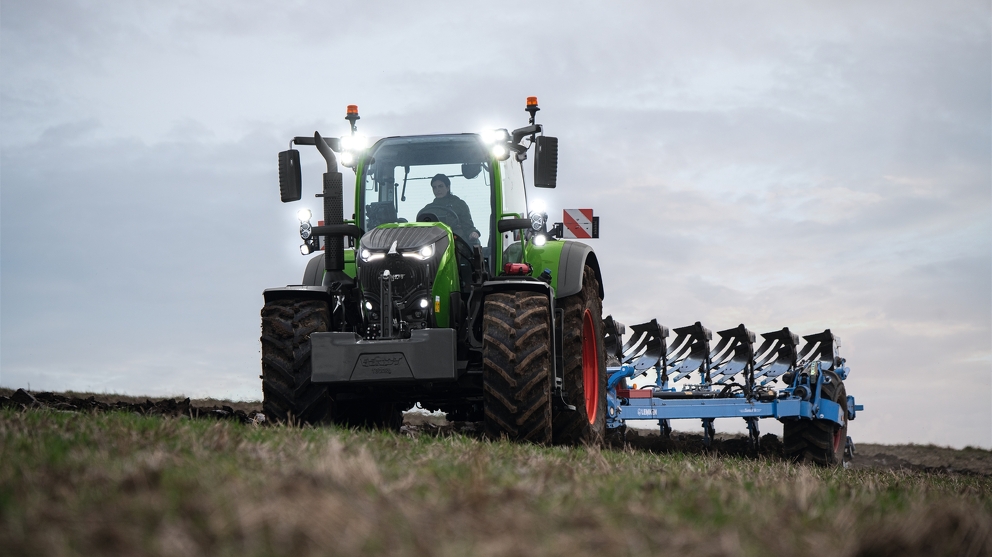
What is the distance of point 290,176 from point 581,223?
403cm

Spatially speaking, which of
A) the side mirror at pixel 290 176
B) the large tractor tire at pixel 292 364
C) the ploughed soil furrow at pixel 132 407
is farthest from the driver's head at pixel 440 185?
the ploughed soil furrow at pixel 132 407

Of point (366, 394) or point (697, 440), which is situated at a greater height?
point (366, 394)

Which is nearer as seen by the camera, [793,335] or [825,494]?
[825,494]

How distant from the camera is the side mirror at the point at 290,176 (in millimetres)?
8281

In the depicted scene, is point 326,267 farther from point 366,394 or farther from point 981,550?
point 981,550

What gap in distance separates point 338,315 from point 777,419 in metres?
7.06

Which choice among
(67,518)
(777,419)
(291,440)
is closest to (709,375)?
(777,419)

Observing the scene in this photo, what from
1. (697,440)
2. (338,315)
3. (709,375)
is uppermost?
(338,315)

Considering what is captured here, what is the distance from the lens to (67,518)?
9.37 feet

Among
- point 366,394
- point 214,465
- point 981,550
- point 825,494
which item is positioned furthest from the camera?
point 366,394

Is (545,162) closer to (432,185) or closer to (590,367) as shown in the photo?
(432,185)

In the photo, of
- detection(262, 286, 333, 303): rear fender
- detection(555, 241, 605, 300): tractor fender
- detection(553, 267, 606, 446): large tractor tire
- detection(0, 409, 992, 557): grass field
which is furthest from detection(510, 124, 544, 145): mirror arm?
detection(0, 409, 992, 557): grass field

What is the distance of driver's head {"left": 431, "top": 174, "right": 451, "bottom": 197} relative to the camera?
339 inches

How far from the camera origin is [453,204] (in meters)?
8.59
